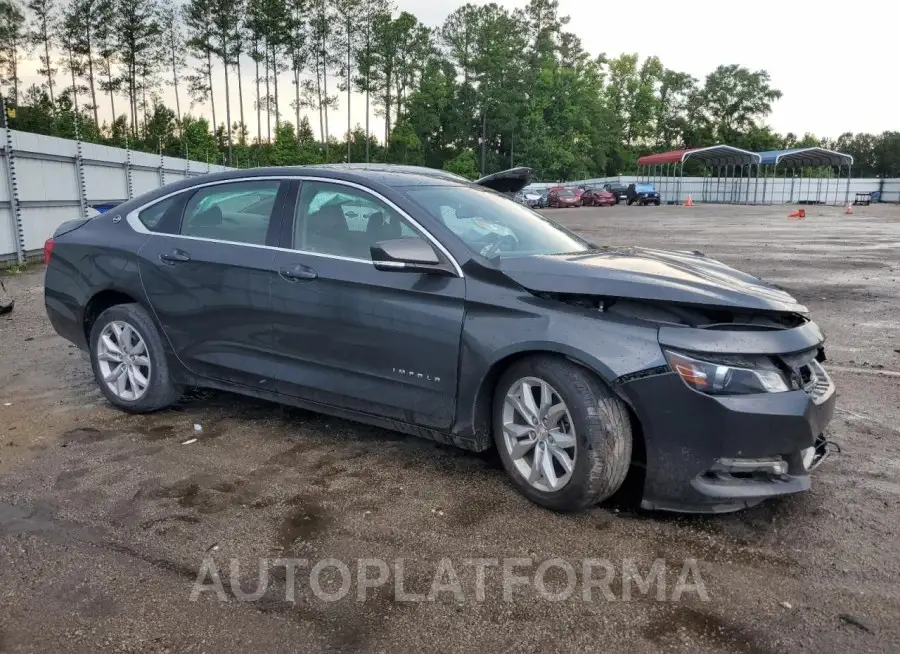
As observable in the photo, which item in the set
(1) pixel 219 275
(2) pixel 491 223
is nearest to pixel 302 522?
(1) pixel 219 275

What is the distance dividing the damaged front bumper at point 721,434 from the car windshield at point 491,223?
1114 mm

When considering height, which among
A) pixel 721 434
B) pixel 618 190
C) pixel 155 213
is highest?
pixel 155 213

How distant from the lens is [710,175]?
59656mm

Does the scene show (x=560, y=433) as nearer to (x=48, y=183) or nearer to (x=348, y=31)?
(x=48, y=183)

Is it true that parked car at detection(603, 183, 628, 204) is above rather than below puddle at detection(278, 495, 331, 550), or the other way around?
below

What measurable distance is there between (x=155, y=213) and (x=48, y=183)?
11.6m

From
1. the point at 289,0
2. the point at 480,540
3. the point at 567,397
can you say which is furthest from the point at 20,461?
the point at 289,0

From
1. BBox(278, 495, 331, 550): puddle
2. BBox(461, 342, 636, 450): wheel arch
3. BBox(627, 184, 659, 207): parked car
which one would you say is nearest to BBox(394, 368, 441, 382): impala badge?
BBox(461, 342, 636, 450): wheel arch

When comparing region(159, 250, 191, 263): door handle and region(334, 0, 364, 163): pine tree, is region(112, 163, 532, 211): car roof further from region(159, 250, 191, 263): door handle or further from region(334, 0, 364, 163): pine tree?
region(334, 0, 364, 163): pine tree

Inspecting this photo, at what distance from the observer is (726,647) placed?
8.15 ft

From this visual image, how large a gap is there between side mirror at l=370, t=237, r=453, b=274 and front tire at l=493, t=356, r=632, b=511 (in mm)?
638

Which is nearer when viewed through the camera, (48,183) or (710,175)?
(48,183)

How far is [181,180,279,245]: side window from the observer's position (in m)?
4.44

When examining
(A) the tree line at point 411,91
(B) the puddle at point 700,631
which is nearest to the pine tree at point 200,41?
(A) the tree line at point 411,91
